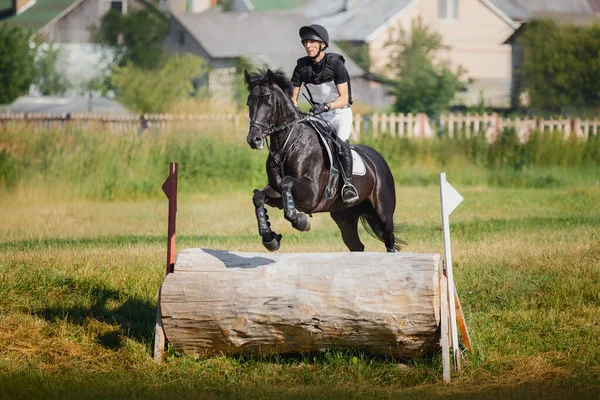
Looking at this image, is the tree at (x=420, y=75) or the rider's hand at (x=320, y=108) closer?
the rider's hand at (x=320, y=108)

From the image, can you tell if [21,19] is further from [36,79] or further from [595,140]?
[595,140]

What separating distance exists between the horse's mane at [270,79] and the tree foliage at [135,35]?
28922 mm

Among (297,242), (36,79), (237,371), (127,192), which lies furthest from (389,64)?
(237,371)

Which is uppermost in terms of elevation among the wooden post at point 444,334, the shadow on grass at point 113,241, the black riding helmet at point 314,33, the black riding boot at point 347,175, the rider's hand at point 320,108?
the black riding helmet at point 314,33

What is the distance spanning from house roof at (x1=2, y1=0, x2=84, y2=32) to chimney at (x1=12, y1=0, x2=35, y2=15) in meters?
0.18

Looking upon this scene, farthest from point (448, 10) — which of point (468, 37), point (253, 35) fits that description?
point (253, 35)

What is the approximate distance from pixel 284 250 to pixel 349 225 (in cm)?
299

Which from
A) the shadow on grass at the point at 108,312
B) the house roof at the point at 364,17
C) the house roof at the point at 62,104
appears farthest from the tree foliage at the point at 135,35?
the shadow on grass at the point at 108,312

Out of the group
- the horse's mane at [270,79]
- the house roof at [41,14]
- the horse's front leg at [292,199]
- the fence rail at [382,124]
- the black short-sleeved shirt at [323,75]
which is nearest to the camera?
the horse's front leg at [292,199]

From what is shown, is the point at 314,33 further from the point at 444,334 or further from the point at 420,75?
the point at 420,75

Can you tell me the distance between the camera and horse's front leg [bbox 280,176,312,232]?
28.1ft

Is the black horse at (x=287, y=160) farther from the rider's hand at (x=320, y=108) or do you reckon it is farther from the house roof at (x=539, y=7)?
the house roof at (x=539, y=7)

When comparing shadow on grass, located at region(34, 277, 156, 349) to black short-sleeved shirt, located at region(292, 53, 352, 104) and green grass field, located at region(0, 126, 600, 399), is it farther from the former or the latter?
black short-sleeved shirt, located at region(292, 53, 352, 104)

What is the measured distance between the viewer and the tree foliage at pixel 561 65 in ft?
103
